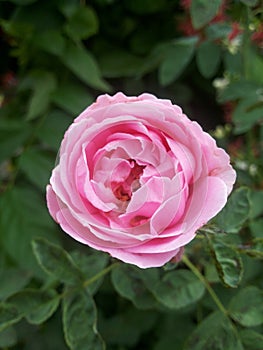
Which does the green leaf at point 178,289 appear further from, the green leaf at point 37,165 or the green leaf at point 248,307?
the green leaf at point 37,165

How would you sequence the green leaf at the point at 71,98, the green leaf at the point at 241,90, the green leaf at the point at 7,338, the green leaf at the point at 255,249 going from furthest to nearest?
the green leaf at the point at 71,98, the green leaf at the point at 241,90, the green leaf at the point at 7,338, the green leaf at the point at 255,249

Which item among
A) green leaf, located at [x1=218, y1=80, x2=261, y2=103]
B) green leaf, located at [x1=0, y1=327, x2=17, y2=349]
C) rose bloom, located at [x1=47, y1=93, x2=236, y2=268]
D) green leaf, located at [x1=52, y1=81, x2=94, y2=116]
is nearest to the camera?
rose bloom, located at [x1=47, y1=93, x2=236, y2=268]

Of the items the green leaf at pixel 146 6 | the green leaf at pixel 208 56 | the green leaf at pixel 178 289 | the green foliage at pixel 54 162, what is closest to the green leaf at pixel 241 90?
the green foliage at pixel 54 162

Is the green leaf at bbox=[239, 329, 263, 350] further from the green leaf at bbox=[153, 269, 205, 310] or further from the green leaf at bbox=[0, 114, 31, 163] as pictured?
the green leaf at bbox=[0, 114, 31, 163]

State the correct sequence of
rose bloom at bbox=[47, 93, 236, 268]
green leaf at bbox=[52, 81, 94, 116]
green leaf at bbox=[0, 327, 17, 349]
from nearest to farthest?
rose bloom at bbox=[47, 93, 236, 268]
green leaf at bbox=[0, 327, 17, 349]
green leaf at bbox=[52, 81, 94, 116]

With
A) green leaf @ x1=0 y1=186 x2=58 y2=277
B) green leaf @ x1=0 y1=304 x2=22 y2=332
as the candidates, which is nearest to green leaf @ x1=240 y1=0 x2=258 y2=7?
green leaf @ x1=0 y1=304 x2=22 y2=332

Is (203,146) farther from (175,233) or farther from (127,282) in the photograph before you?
(127,282)

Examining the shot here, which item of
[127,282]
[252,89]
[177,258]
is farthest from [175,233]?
[252,89]
